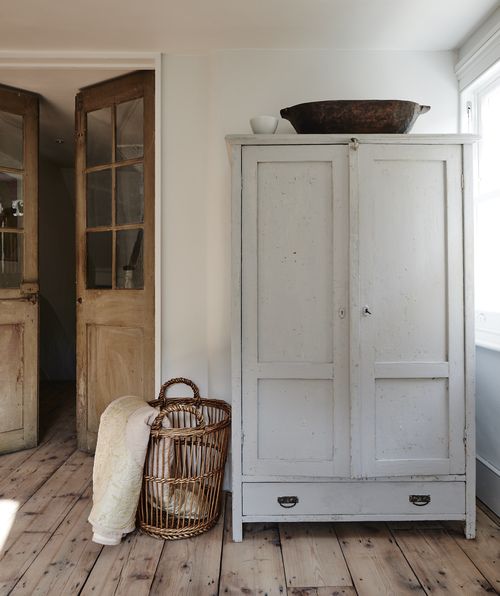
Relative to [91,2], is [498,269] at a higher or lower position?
lower

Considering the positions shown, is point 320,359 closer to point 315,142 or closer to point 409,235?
point 409,235

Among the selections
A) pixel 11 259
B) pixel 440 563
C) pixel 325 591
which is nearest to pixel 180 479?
pixel 325 591

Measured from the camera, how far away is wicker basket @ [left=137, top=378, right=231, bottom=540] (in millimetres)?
2105

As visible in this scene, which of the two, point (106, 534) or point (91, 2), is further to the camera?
point (91, 2)

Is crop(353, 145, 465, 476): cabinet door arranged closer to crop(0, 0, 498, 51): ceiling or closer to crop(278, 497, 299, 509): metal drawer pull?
crop(278, 497, 299, 509): metal drawer pull

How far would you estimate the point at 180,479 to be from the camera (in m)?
2.12

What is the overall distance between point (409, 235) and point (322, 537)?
1.39 metres

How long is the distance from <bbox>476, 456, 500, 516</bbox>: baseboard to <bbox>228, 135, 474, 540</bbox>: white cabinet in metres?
0.29

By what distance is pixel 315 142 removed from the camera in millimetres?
2078

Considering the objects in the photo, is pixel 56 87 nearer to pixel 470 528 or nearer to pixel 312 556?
pixel 312 556

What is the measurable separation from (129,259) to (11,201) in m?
0.96

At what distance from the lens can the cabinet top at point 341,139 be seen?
6.76 feet

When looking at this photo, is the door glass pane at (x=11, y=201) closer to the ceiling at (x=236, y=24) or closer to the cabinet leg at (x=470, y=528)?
the ceiling at (x=236, y=24)

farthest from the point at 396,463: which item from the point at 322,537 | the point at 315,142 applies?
the point at 315,142
